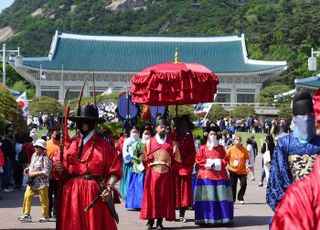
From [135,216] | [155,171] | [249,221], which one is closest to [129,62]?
[135,216]

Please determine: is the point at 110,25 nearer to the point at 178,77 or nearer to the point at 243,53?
the point at 243,53

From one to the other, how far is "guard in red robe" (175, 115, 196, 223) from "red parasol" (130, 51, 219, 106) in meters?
0.47

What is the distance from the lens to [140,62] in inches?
2849

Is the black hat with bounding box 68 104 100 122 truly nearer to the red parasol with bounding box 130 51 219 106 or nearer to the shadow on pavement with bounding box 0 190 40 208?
the red parasol with bounding box 130 51 219 106

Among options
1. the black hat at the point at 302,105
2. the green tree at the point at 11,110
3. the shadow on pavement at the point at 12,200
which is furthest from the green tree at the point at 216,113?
the black hat at the point at 302,105

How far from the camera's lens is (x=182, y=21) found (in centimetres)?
11600

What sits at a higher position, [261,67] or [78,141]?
[261,67]

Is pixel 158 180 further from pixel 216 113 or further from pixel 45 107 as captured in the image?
pixel 216 113

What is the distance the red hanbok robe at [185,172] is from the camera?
1284cm

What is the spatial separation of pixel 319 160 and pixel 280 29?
82443 millimetres

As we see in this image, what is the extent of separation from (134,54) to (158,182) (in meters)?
62.1

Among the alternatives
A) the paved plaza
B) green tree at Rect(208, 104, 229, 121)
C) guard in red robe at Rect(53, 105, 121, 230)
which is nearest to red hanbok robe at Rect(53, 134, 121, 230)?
guard in red robe at Rect(53, 105, 121, 230)

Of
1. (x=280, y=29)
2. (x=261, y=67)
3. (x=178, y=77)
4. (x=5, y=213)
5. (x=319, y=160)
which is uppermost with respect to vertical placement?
(x=280, y=29)

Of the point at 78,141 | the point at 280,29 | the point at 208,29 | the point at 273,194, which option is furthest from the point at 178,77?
the point at 208,29
